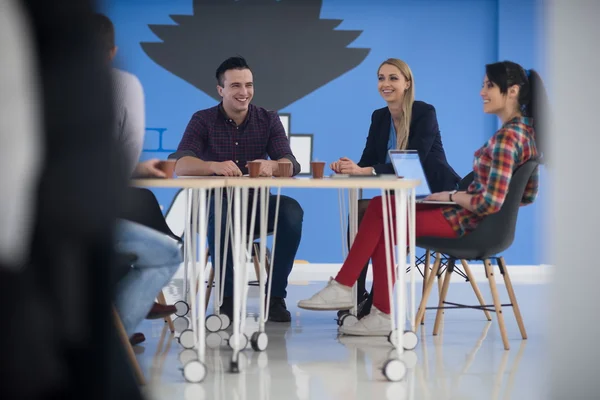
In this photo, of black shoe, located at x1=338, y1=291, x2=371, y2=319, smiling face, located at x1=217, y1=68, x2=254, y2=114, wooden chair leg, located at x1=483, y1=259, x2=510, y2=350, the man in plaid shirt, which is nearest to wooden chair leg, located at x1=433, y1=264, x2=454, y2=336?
wooden chair leg, located at x1=483, y1=259, x2=510, y2=350

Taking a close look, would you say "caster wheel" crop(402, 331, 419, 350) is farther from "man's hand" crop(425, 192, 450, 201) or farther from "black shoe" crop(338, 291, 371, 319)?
"black shoe" crop(338, 291, 371, 319)

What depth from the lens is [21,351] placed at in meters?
0.29

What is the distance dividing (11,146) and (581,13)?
67 centimetres

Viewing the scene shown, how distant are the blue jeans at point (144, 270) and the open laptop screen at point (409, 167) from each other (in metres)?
1.06

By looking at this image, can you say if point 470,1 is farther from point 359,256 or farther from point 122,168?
point 122,168

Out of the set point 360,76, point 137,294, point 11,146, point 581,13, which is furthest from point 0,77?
point 360,76

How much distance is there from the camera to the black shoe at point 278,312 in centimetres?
395

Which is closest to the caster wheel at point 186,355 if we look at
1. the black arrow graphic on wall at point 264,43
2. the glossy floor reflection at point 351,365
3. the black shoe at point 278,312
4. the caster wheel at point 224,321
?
the glossy floor reflection at point 351,365

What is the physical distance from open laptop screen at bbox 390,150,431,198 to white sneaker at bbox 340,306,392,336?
59 centimetres

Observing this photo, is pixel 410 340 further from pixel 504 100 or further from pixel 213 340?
pixel 504 100

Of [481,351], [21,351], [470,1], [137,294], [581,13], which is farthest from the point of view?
[470,1]

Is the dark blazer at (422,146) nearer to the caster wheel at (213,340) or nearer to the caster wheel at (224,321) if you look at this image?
the caster wheel at (224,321)

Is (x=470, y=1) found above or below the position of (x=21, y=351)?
above

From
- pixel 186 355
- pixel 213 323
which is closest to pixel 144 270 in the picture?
pixel 186 355
